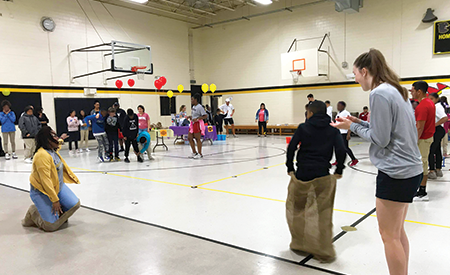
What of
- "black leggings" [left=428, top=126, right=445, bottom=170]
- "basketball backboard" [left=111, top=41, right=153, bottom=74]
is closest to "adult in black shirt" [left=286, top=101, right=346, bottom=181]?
"black leggings" [left=428, top=126, right=445, bottom=170]

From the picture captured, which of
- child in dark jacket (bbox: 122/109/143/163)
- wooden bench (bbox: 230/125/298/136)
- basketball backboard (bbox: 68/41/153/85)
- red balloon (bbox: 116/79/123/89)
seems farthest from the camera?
wooden bench (bbox: 230/125/298/136)

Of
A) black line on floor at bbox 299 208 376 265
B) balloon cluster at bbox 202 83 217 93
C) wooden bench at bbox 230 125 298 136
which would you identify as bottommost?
black line on floor at bbox 299 208 376 265

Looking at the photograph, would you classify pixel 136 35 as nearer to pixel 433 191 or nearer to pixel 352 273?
pixel 433 191

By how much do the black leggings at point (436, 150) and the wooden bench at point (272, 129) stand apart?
920 centimetres

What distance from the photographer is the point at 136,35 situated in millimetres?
15609

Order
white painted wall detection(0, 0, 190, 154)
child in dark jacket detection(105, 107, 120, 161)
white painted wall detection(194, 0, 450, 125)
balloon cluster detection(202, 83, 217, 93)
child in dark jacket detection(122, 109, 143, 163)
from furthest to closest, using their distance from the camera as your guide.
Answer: balloon cluster detection(202, 83, 217, 93)
white painted wall detection(194, 0, 450, 125)
white painted wall detection(0, 0, 190, 154)
child in dark jacket detection(105, 107, 120, 161)
child in dark jacket detection(122, 109, 143, 163)

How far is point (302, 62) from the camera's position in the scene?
1444 cm

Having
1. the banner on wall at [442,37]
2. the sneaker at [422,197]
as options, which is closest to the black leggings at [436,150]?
the sneaker at [422,197]

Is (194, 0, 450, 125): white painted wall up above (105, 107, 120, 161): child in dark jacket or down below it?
above

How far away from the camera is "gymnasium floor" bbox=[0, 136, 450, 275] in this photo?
2703 mm

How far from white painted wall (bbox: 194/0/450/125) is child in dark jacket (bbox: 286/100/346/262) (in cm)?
1199

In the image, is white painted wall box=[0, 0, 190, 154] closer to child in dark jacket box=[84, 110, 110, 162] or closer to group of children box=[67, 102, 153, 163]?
child in dark jacket box=[84, 110, 110, 162]

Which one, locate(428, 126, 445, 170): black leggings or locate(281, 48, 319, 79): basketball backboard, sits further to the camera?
locate(281, 48, 319, 79): basketball backboard

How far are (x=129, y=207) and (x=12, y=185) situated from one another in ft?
9.93
